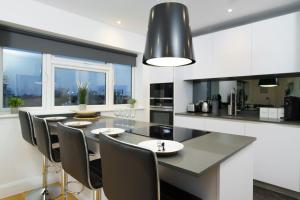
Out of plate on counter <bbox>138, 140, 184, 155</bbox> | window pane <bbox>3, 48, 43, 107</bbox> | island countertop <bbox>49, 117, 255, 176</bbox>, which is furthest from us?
window pane <bbox>3, 48, 43, 107</bbox>

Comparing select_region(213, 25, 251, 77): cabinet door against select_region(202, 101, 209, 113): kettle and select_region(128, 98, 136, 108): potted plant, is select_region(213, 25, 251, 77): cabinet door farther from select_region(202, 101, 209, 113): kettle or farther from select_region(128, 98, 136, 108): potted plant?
select_region(128, 98, 136, 108): potted plant

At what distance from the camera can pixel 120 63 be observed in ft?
11.3

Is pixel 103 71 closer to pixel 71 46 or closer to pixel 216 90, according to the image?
pixel 71 46

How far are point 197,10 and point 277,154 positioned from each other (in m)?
2.13

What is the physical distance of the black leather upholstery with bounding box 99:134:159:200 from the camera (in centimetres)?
74

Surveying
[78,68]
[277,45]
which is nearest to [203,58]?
[277,45]

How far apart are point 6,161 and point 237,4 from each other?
348 centimetres

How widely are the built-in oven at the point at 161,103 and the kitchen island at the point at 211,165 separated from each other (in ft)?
5.85

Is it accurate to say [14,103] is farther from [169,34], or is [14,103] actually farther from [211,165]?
[211,165]

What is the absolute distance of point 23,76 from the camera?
2480 millimetres

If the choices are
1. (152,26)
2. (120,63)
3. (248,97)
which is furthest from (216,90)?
(152,26)

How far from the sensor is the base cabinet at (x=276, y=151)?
2084 mm

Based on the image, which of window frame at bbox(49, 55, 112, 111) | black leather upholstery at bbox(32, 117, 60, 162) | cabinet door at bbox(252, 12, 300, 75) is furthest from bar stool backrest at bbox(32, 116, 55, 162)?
cabinet door at bbox(252, 12, 300, 75)

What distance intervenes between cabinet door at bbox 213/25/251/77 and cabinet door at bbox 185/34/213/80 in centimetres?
9
